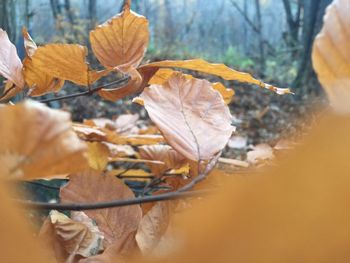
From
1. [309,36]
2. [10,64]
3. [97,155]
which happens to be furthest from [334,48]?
[309,36]

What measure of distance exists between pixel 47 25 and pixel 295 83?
4680 mm

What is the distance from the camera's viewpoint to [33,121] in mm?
133

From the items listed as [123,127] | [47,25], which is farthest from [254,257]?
[47,25]

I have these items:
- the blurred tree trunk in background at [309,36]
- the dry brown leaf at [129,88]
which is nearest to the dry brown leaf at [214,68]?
the dry brown leaf at [129,88]

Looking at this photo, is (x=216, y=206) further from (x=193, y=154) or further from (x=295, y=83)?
(x=295, y=83)

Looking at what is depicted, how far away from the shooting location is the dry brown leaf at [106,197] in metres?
0.32

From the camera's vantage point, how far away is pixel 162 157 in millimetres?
506

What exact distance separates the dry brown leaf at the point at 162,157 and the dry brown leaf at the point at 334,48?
25cm

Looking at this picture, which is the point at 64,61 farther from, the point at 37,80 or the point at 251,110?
the point at 251,110

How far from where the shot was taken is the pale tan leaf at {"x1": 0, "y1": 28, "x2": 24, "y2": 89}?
0.34m

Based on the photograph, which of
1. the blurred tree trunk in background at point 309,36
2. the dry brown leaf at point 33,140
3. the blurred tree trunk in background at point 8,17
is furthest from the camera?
the blurred tree trunk in background at point 309,36

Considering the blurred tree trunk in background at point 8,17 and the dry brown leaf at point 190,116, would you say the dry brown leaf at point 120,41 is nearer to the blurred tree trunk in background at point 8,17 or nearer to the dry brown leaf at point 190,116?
the dry brown leaf at point 190,116

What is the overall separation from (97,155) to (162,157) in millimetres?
78

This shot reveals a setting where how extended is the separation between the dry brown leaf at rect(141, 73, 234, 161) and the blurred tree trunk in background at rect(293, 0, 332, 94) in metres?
3.96
